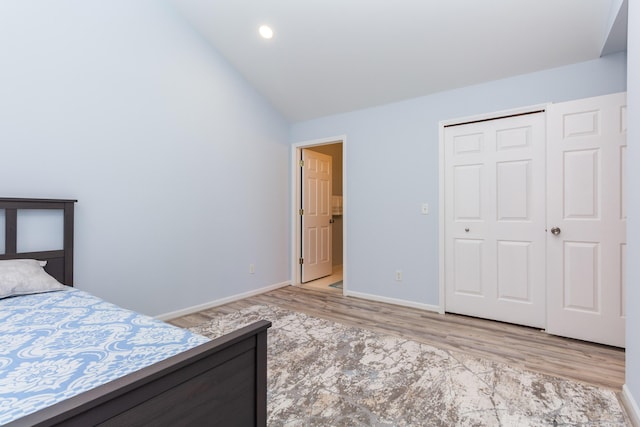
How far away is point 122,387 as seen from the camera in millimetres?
730

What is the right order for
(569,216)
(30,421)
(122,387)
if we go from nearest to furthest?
(30,421), (122,387), (569,216)

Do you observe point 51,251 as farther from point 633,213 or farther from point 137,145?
point 633,213

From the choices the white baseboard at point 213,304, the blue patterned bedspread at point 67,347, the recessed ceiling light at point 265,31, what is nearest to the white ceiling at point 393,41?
the recessed ceiling light at point 265,31

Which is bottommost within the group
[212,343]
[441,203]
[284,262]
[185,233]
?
[284,262]

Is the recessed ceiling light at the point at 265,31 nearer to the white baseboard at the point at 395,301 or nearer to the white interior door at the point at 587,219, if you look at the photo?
the white interior door at the point at 587,219

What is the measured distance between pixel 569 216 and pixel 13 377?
11.4ft

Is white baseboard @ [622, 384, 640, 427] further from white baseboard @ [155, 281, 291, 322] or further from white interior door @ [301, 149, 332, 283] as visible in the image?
white interior door @ [301, 149, 332, 283]

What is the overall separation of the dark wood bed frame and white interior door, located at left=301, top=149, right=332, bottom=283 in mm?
3472

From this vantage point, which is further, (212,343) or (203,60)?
(203,60)

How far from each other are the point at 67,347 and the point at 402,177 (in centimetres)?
316

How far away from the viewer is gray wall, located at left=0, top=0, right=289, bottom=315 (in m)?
2.32

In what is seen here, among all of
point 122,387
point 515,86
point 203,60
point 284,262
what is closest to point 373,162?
point 515,86

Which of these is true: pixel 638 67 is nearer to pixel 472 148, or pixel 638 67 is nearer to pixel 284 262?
pixel 472 148

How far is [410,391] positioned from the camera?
72.9 inches
